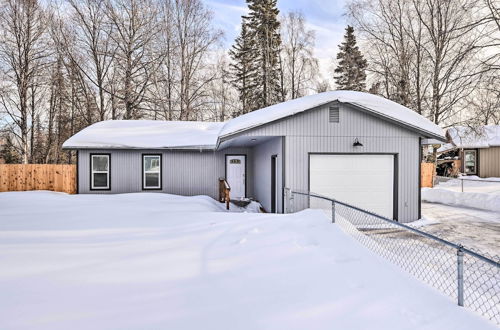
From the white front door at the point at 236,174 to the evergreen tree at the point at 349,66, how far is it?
Result: 17.7 m

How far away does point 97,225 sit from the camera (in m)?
5.91

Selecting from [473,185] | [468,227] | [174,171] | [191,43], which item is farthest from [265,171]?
[191,43]

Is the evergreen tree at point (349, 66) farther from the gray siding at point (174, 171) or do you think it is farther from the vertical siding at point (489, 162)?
the gray siding at point (174, 171)

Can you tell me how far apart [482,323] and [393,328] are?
0.79m

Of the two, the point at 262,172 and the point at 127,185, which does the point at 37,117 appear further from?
the point at 262,172

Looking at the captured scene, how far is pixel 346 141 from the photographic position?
870 centimetres

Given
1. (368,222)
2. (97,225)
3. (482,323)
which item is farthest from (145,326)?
(368,222)

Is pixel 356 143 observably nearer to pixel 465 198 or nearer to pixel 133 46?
pixel 465 198

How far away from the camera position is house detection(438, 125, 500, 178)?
2064 centimetres

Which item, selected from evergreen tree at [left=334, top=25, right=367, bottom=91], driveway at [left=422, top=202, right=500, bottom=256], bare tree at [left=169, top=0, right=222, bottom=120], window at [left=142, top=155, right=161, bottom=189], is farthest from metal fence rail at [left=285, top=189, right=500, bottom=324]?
evergreen tree at [left=334, top=25, right=367, bottom=91]

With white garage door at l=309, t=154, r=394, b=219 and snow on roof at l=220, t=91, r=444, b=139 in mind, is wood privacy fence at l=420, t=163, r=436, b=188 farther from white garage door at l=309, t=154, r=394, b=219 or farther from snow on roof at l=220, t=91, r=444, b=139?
white garage door at l=309, t=154, r=394, b=219

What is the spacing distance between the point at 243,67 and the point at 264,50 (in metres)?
2.37

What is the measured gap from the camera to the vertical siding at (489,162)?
2083 cm

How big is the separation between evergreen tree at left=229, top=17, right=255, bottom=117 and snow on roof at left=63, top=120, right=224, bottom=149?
10505mm
